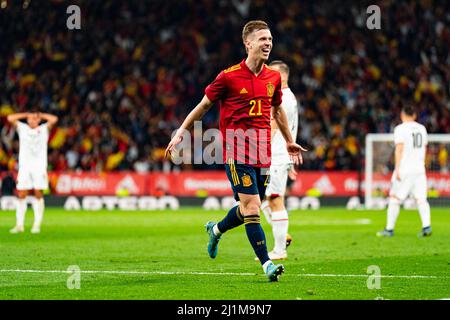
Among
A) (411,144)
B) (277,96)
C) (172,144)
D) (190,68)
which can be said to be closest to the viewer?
(172,144)

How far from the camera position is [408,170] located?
1792 cm

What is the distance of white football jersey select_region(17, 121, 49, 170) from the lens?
1789cm

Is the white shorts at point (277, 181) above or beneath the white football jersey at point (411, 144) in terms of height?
beneath

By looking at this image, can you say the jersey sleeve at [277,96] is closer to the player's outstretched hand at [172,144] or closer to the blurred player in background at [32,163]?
the player's outstretched hand at [172,144]

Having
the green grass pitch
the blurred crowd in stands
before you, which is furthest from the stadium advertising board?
the green grass pitch

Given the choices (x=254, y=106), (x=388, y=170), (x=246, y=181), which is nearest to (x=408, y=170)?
(x=254, y=106)

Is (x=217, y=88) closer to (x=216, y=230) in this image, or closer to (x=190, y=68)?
(x=216, y=230)

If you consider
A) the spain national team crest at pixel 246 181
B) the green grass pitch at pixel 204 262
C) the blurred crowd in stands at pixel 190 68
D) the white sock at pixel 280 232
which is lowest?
the green grass pitch at pixel 204 262

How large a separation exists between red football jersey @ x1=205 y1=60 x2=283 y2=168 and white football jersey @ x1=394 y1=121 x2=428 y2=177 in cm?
809

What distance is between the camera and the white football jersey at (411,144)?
17.5m

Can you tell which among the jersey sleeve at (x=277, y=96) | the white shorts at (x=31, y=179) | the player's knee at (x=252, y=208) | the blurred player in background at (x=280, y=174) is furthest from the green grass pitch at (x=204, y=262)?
the jersey sleeve at (x=277, y=96)

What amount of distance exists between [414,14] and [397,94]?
3.85 meters

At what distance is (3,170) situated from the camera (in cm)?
2877

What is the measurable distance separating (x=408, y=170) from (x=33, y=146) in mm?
7083
